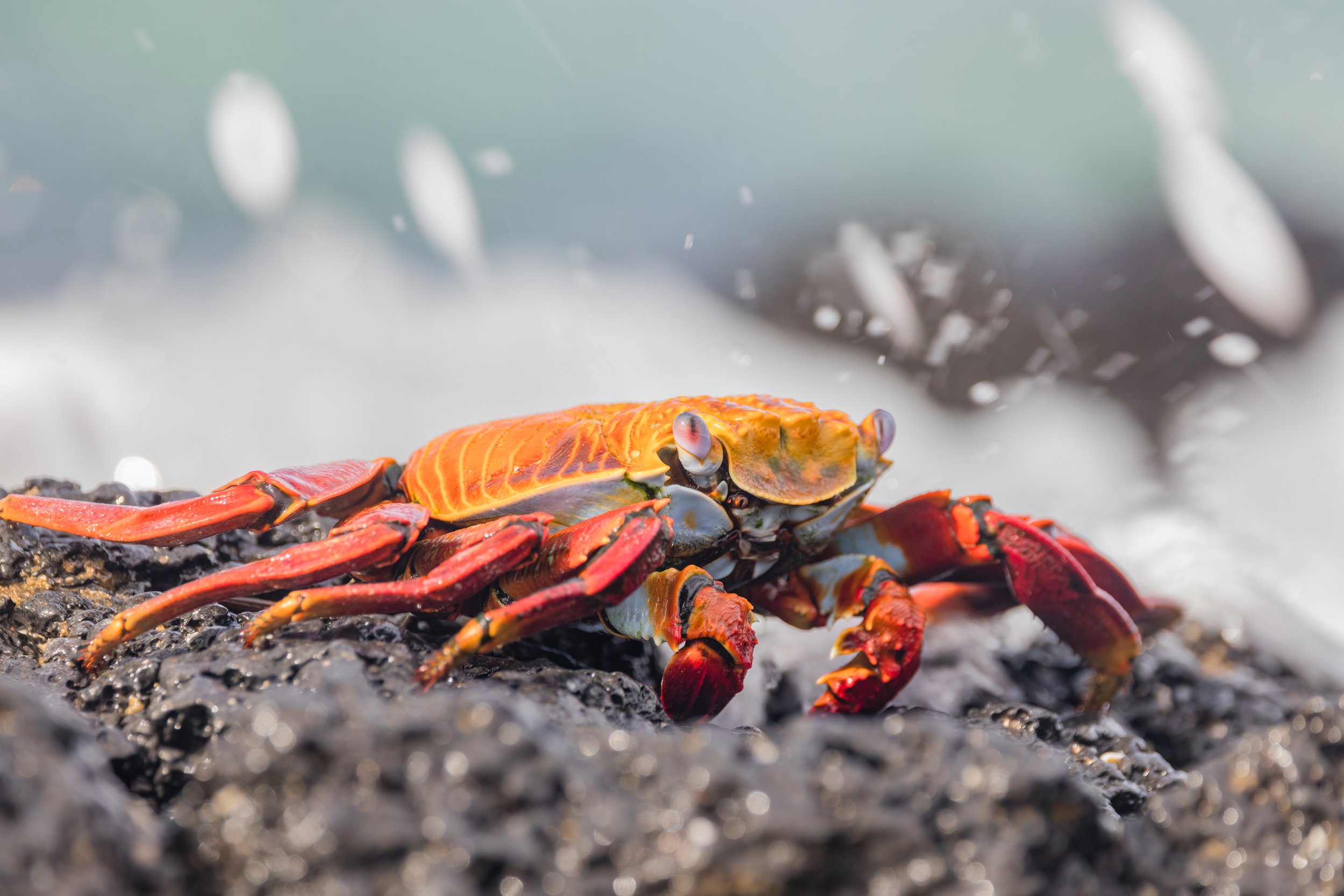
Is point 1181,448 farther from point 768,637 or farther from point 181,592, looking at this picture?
point 181,592

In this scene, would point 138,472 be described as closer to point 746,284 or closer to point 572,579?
point 746,284

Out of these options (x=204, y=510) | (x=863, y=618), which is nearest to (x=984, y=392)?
(x=863, y=618)

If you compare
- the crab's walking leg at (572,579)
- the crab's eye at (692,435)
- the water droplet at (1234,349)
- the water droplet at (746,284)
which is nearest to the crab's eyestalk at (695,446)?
the crab's eye at (692,435)

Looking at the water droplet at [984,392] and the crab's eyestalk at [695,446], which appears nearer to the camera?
the crab's eyestalk at [695,446]

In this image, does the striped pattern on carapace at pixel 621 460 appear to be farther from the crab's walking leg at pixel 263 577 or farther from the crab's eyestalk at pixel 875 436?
the crab's walking leg at pixel 263 577

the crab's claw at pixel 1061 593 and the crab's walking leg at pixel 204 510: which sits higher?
the crab's walking leg at pixel 204 510

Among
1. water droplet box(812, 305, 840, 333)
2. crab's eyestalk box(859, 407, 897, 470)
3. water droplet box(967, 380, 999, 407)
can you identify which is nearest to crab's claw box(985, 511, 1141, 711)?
crab's eyestalk box(859, 407, 897, 470)

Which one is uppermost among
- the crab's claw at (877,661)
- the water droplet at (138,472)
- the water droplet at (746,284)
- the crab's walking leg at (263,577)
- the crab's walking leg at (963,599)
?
the crab's walking leg at (263,577)
